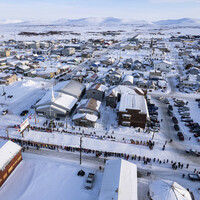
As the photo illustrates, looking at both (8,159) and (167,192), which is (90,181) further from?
(8,159)

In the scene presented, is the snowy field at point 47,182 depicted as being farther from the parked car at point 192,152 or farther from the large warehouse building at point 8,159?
the parked car at point 192,152

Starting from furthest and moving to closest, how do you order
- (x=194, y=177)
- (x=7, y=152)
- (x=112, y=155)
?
(x=112, y=155) → (x=194, y=177) → (x=7, y=152)

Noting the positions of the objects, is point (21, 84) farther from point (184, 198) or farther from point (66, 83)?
point (184, 198)

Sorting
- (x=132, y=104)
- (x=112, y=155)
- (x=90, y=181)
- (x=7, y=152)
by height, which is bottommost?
(x=112, y=155)

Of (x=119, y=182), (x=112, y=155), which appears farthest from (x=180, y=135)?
(x=119, y=182)

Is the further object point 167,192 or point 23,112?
point 23,112

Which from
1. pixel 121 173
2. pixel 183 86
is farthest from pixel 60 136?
pixel 183 86
